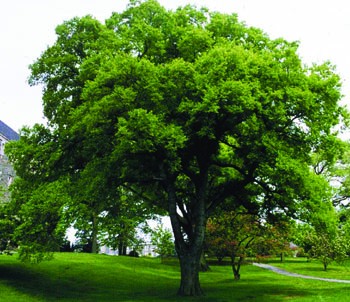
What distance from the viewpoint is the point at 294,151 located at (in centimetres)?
2231

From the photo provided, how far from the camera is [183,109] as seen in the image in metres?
19.9

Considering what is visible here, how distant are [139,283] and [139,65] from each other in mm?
19434

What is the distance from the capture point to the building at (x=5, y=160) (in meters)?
62.1

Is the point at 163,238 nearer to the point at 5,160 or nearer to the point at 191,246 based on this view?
the point at 191,246

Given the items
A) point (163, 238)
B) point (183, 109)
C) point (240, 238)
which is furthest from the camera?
point (163, 238)

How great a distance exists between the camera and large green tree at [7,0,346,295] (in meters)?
19.7

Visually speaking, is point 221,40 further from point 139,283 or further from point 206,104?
point 139,283

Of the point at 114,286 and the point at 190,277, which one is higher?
the point at 190,277

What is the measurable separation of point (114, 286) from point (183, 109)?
16722mm

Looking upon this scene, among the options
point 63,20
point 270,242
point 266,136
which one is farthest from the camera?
point 270,242

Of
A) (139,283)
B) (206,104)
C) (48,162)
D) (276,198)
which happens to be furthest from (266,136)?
(139,283)

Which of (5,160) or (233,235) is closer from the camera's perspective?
(233,235)

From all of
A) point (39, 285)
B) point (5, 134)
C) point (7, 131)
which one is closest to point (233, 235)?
point (39, 285)

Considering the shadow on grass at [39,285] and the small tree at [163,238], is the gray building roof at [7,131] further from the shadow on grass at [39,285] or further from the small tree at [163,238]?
the shadow on grass at [39,285]
